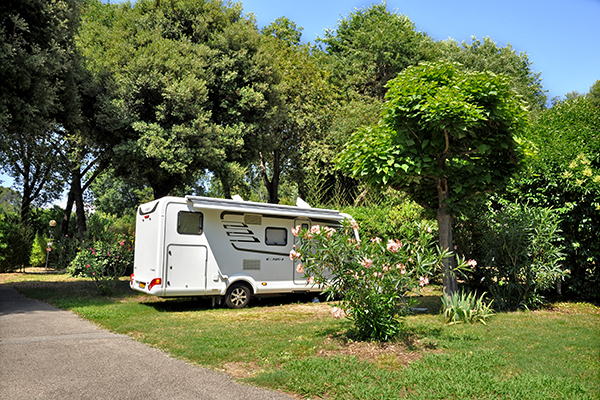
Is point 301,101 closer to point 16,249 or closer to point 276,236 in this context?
point 276,236

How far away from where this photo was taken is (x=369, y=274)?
19.9 ft

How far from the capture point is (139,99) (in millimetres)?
14414

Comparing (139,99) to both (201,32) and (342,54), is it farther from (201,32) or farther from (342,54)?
(342,54)

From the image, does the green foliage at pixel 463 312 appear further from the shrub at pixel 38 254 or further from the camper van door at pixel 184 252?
the shrub at pixel 38 254

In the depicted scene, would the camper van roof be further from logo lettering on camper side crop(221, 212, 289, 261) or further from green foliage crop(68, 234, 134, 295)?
green foliage crop(68, 234, 134, 295)

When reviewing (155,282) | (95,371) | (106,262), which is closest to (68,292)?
(106,262)

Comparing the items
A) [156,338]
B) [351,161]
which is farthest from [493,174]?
[156,338]

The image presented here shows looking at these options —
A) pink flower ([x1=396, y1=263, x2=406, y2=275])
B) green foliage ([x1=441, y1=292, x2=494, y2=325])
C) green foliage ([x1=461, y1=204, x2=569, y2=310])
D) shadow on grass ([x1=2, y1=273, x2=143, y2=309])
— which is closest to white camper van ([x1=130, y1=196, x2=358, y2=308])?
shadow on grass ([x1=2, y1=273, x2=143, y2=309])

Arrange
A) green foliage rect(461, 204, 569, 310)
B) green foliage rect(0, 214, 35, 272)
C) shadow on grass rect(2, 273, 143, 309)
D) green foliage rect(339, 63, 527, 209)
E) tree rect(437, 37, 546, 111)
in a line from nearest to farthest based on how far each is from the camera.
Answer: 1. green foliage rect(339, 63, 527, 209)
2. green foliage rect(461, 204, 569, 310)
3. shadow on grass rect(2, 273, 143, 309)
4. green foliage rect(0, 214, 35, 272)
5. tree rect(437, 37, 546, 111)

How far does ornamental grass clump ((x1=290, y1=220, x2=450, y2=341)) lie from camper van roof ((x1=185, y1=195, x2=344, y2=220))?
13.3ft

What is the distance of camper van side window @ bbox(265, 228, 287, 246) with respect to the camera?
11.0m

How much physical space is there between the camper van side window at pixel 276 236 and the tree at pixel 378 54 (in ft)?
46.0

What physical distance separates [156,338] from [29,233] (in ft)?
53.1

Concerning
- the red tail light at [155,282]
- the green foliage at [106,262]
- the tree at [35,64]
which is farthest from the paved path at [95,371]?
the tree at [35,64]
